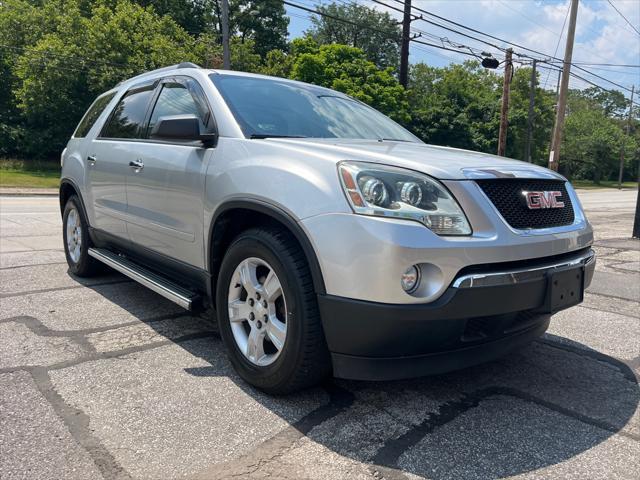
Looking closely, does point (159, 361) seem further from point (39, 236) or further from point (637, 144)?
point (637, 144)

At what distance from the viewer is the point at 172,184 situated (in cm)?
352

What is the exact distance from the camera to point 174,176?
11.5 ft

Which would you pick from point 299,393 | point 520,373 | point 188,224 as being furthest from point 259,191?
point 520,373

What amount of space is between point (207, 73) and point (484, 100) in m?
43.9

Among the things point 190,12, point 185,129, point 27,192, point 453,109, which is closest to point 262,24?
point 190,12

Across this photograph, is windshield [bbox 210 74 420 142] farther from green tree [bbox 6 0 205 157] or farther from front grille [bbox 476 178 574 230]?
green tree [bbox 6 0 205 157]

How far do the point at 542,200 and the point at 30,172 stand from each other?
3230 centimetres

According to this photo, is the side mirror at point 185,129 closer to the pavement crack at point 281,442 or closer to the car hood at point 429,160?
the car hood at point 429,160

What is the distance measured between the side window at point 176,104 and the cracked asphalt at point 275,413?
1.56 metres

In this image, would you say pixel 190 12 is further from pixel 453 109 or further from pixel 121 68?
pixel 453 109

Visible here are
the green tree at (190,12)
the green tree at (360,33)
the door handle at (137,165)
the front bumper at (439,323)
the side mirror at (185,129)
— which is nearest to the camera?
the front bumper at (439,323)

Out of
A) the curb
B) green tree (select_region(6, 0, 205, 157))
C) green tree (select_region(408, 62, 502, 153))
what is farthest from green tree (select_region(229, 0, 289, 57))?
the curb

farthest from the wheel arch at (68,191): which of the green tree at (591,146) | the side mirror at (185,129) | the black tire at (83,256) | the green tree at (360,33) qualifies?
the green tree at (591,146)

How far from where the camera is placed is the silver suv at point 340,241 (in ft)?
7.70
